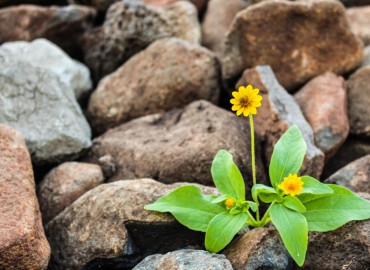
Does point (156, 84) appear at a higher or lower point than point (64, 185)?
higher

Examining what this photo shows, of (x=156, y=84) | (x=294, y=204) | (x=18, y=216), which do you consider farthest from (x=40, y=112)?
(x=294, y=204)

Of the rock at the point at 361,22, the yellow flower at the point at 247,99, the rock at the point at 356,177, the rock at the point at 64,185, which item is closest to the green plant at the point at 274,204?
the yellow flower at the point at 247,99

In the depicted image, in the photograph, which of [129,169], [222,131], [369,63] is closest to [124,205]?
[129,169]

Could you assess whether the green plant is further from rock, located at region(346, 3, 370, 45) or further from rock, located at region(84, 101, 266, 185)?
rock, located at region(346, 3, 370, 45)

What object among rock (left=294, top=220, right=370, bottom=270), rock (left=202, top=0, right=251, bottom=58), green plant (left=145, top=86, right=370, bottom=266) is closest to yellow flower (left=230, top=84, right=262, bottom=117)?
green plant (left=145, top=86, right=370, bottom=266)

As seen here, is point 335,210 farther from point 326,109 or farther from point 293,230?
point 326,109

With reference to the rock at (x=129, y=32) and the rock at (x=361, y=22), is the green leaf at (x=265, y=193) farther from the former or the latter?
the rock at (x=361, y=22)

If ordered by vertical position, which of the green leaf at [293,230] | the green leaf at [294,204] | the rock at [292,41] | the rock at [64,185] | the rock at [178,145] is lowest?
the rock at [64,185]
